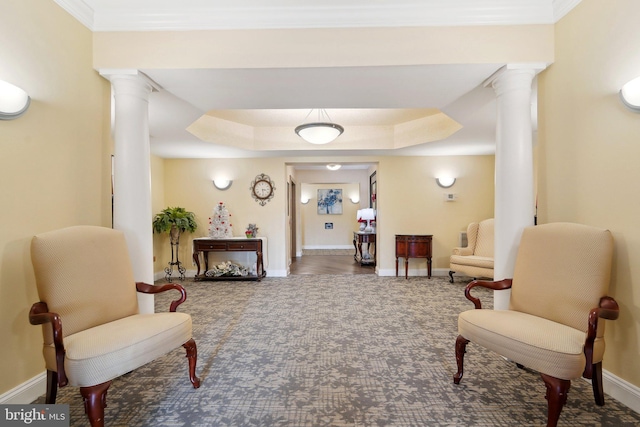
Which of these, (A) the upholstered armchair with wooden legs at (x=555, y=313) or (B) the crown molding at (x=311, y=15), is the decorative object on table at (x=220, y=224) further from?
(A) the upholstered armchair with wooden legs at (x=555, y=313)

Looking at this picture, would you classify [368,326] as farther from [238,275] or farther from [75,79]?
[75,79]

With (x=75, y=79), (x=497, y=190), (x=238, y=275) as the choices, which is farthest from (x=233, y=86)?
(x=238, y=275)

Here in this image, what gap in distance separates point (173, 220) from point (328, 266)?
339 cm

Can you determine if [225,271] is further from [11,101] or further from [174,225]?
[11,101]

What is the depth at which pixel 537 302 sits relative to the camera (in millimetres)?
2006

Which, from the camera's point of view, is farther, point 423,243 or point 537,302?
point 423,243

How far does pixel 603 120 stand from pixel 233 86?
2.81 m

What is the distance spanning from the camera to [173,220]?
17.3ft

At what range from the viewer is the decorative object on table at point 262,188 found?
5.73 m

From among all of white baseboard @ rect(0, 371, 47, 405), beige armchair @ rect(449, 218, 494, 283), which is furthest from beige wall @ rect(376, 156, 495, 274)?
white baseboard @ rect(0, 371, 47, 405)

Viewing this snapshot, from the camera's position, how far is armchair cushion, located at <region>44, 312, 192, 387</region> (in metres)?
1.45

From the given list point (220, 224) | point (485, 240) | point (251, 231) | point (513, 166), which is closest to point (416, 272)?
point (485, 240)

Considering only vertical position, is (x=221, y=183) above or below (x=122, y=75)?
below

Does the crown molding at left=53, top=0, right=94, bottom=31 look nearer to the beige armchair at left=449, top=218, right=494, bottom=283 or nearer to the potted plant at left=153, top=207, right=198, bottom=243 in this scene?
the potted plant at left=153, top=207, right=198, bottom=243
